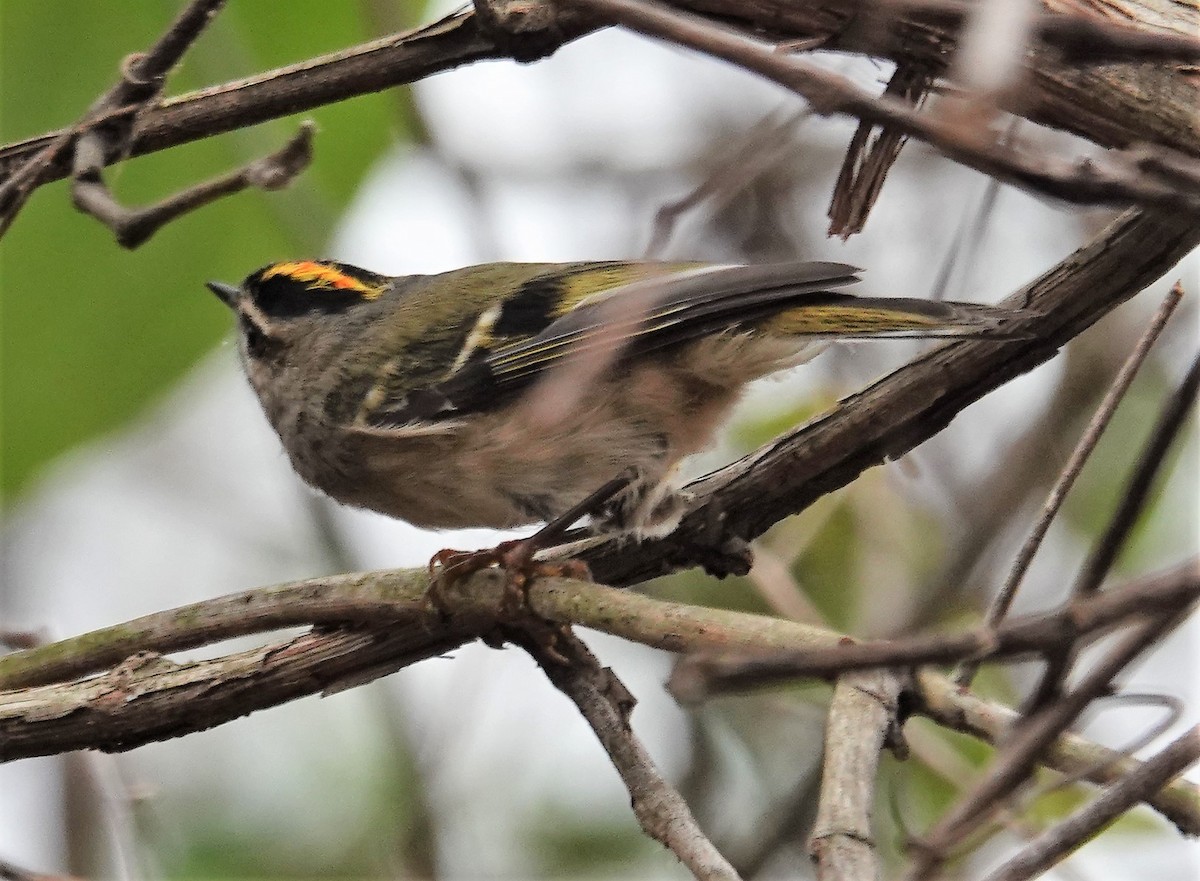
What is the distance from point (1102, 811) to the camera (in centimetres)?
128

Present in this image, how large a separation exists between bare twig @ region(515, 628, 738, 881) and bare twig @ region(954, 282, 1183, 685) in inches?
16.3

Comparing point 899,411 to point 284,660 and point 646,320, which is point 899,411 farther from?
point 284,660

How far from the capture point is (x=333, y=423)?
3.04 m

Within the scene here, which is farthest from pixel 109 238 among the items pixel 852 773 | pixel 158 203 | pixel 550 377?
pixel 852 773

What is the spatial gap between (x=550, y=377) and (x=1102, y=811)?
1.69m

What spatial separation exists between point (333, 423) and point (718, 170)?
174cm

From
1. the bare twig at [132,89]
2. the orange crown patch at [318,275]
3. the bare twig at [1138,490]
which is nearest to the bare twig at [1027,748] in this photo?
the bare twig at [1138,490]

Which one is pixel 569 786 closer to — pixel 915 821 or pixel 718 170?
pixel 915 821

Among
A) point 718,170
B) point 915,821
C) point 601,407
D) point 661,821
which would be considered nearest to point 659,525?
point 601,407

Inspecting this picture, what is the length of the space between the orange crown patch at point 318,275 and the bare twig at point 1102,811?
99.8 inches

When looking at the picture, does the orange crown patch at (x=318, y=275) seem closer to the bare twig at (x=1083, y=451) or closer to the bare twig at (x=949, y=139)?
the bare twig at (x=1083, y=451)

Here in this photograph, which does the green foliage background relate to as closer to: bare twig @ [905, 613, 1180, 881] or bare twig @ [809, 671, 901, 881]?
bare twig @ [809, 671, 901, 881]

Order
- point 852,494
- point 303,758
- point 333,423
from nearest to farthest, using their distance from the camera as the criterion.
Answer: point 333,423 → point 852,494 → point 303,758

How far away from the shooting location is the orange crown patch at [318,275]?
135 inches
